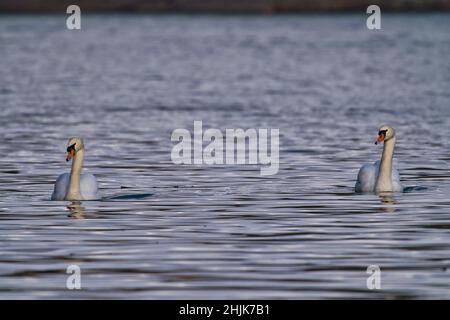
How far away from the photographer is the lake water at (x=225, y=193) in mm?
19984

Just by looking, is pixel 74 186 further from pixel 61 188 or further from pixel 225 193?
pixel 225 193

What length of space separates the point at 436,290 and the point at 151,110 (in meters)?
31.1

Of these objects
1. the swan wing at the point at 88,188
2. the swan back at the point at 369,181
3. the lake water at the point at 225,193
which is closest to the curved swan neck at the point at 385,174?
the swan back at the point at 369,181

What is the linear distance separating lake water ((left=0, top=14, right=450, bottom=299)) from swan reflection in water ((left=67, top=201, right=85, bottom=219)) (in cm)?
5

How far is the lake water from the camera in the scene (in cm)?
1998

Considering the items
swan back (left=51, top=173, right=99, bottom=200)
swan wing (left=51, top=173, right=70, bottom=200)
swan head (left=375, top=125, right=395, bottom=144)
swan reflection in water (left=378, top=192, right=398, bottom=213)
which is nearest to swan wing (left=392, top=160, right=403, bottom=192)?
swan reflection in water (left=378, top=192, right=398, bottom=213)

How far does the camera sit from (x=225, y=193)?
28.5 m

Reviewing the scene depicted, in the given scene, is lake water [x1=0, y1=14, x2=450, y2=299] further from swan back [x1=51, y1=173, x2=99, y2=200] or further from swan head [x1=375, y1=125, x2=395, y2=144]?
swan head [x1=375, y1=125, x2=395, y2=144]

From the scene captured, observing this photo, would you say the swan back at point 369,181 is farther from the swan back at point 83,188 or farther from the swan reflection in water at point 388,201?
the swan back at point 83,188

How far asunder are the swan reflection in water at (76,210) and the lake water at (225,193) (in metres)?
0.05

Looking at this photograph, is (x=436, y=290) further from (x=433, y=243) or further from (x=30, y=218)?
(x=30, y=218)

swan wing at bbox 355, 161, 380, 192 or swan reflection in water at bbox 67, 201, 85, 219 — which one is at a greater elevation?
swan wing at bbox 355, 161, 380, 192

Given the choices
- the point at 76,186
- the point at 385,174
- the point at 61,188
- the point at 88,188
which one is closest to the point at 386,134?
the point at 385,174

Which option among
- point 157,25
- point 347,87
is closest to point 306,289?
point 347,87
